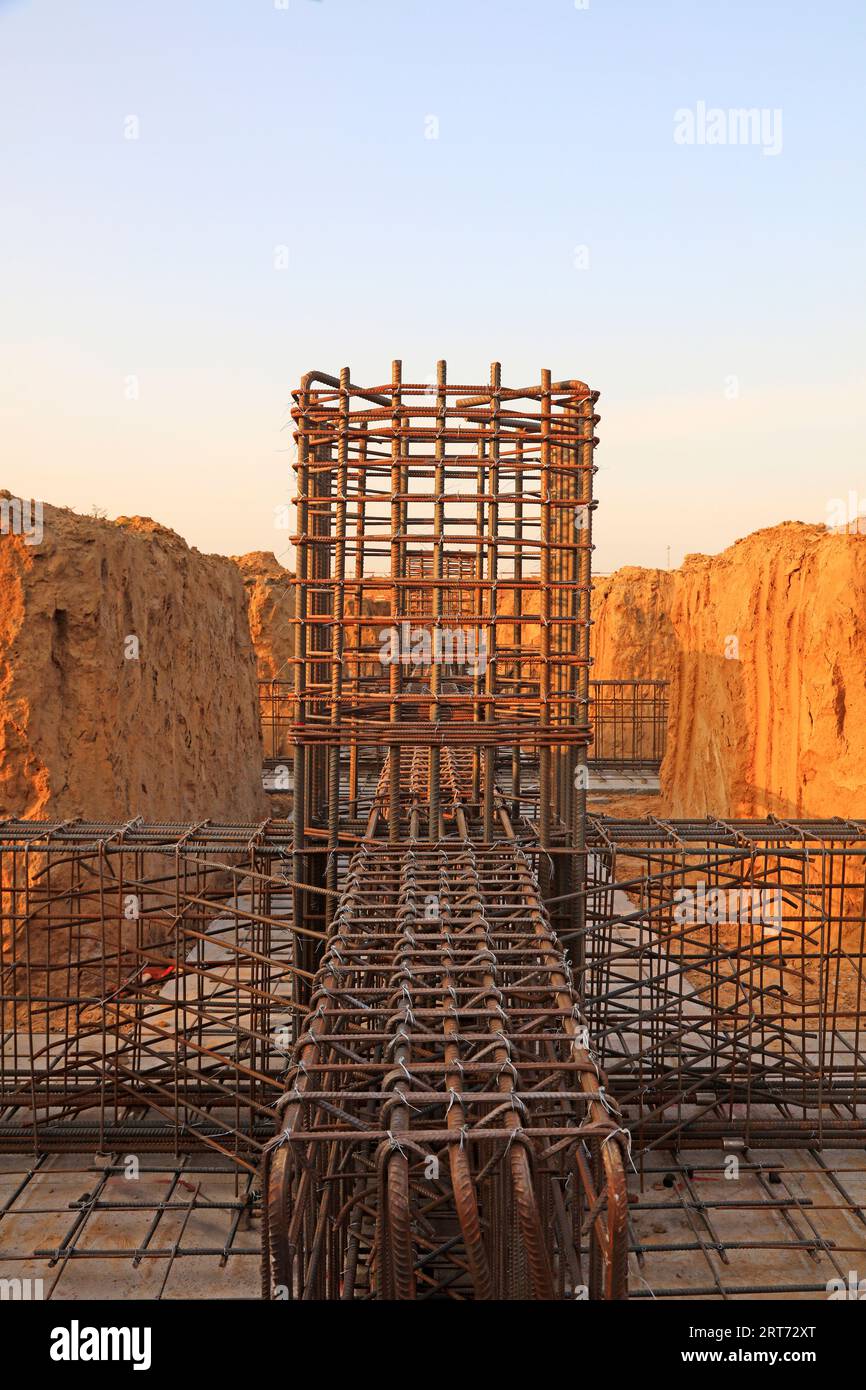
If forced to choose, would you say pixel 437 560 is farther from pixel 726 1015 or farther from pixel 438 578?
pixel 726 1015

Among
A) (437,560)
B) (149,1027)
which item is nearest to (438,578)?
(437,560)

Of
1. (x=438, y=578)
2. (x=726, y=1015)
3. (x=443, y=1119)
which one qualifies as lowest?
(x=726, y=1015)

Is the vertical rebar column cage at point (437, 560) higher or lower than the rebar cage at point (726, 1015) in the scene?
higher

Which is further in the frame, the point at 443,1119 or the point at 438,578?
the point at 438,578

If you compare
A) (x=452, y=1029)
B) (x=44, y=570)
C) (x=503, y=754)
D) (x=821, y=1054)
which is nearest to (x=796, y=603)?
(x=503, y=754)

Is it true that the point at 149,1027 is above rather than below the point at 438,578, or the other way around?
below

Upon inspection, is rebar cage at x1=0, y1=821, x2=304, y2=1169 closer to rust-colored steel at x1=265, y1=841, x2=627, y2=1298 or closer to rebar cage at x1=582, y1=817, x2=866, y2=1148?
rust-colored steel at x1=265, y1=841, x2=627, y2=1298

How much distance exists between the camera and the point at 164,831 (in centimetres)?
889

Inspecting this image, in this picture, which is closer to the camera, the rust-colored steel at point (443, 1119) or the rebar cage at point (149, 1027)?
the rust-colored steel at point (443, 1119)

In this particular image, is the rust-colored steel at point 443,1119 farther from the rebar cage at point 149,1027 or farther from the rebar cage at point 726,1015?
the rebar cage at point 726,1015

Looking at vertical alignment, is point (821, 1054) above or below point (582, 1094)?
below
